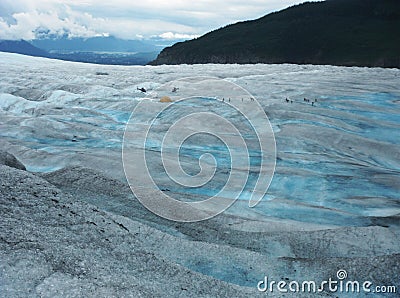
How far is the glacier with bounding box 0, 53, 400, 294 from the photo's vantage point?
3396 millimetres

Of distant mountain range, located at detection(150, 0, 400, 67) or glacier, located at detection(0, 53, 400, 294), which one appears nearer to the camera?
glacier, located at detection(0, 53, 400, 294)

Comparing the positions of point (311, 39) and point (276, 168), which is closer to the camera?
point (276, 168)

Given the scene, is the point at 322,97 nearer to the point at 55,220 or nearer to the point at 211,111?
the point at 211,111

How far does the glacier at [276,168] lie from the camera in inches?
134

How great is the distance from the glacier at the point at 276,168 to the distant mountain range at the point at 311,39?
96.3 ft

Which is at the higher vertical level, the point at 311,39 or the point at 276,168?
the point at 311,39

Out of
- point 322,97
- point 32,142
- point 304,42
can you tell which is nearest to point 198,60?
point 304,42

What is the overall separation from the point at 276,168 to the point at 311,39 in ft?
136

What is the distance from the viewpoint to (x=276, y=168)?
17.4 feet

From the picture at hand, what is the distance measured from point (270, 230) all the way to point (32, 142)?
4278 millimetres

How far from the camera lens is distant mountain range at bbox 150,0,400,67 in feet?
129

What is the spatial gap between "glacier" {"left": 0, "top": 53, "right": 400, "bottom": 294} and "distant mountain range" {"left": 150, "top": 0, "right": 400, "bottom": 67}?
1156 inches

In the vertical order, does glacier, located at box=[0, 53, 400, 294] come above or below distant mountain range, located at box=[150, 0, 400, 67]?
below

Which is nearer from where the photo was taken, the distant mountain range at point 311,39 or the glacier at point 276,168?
the glacier at point 276,168
